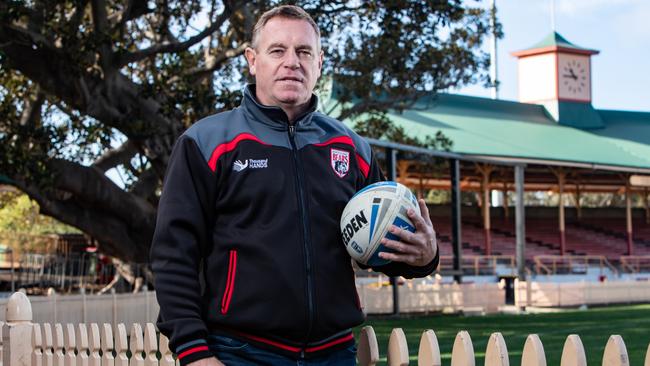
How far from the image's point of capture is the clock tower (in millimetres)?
46312

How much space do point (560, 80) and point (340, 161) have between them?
4556cm

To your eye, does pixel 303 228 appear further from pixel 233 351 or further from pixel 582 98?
pixel 582 98

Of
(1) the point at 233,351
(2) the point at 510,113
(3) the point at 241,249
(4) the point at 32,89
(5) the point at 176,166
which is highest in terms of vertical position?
(2) the point at 510,113

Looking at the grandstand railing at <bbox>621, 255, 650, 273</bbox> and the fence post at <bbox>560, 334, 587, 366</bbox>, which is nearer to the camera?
the fence post at <bbox>560, 334, 587, 366</bbox>

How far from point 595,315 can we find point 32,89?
45.1 feet

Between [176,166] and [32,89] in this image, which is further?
[32,89]

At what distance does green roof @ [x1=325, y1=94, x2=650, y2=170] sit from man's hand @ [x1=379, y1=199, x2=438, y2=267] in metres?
29.3

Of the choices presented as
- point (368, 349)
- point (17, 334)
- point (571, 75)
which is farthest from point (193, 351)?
point (571, 75)

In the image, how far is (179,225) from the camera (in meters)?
3.48

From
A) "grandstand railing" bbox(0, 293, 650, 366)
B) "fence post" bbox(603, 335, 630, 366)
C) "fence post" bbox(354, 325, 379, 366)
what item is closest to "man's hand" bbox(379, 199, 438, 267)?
"grandstand railing" bbox(0, 293, 650, 366)

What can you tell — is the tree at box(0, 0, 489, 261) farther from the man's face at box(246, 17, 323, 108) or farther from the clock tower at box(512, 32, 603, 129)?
the clock tower at box(512, 32, 603, 129)

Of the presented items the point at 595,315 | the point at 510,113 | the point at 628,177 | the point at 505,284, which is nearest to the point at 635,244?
the point at 628,177

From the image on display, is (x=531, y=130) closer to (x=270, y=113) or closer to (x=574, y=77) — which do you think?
(x=574, y=77)

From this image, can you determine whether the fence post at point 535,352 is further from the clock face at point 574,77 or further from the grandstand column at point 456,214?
the clock face at point 574,77
